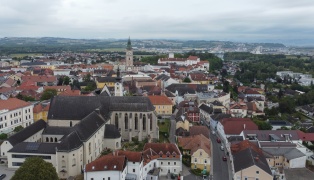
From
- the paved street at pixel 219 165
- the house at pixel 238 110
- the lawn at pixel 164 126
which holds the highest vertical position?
the house at pixel 238 110

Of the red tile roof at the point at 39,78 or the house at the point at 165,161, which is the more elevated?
the red tile roof at the point at 39,78

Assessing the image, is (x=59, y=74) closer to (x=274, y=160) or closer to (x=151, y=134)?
(x=151, y=134)

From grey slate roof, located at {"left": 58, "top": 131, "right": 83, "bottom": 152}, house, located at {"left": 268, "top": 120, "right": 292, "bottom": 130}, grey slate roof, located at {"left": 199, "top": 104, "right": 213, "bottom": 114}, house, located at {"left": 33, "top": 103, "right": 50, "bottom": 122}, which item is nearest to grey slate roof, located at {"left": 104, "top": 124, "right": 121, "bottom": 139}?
Result: grey slate roof, located at {"left": 58, "top": 131, "right": 83, "bottom": 152}

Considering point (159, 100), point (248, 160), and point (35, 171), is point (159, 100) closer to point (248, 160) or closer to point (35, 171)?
point (248, 160)

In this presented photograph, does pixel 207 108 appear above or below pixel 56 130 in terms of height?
below

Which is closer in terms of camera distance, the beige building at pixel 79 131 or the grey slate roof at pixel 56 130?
the beige building at pixel 79 131

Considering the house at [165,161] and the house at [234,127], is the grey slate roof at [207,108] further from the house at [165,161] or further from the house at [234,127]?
the house at [165,161]

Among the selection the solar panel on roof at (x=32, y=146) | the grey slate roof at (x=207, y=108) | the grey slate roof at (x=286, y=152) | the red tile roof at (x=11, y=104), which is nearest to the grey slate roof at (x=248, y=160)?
the grey slate roof at (x=286, y=152)

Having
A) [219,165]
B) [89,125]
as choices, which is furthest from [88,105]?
[219,165]
